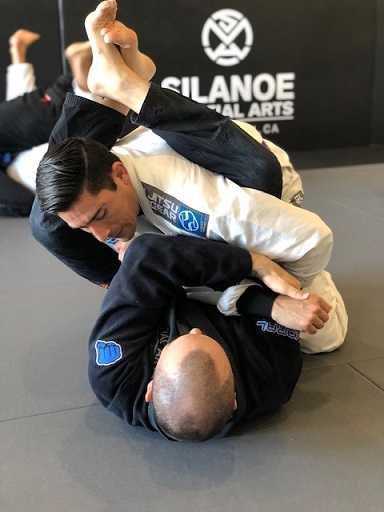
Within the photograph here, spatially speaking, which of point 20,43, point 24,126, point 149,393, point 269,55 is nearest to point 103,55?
point 149,393

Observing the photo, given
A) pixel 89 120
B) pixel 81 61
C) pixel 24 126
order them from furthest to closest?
pixel 81 61
pixel 24 126
pixel 89 120

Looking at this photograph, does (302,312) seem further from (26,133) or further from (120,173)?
(26,133)

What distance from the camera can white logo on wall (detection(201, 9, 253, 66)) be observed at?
189 inches

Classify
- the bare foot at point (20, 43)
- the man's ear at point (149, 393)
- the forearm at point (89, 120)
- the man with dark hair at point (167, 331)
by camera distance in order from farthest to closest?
the bare foot at point (20, 43) → the forearm at point (89, 120) → the man with dark hair at point (167, 331) → the man's ear at point (149, 393)

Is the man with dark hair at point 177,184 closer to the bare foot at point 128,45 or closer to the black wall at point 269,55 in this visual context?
the bare foot at point 128,45

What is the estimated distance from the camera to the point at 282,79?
16.4 feet

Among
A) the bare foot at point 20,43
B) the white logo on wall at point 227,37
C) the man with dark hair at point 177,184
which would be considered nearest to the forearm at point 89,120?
the man with dark hair at point 177,184

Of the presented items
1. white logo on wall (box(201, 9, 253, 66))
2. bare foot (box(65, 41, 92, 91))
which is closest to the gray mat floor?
bare foot (box(65, 41, 92, 91))

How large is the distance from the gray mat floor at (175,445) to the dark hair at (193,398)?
0.42ft

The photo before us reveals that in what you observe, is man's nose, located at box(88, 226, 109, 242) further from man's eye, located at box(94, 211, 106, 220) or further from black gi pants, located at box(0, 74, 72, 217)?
black gi pants, located at box(0, 74, 72, 217)

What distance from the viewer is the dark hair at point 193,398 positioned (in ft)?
4.31

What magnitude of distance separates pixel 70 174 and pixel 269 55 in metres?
3.83

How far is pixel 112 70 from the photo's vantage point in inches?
64.7

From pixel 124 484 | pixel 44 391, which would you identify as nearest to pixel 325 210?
pixel 44 391
